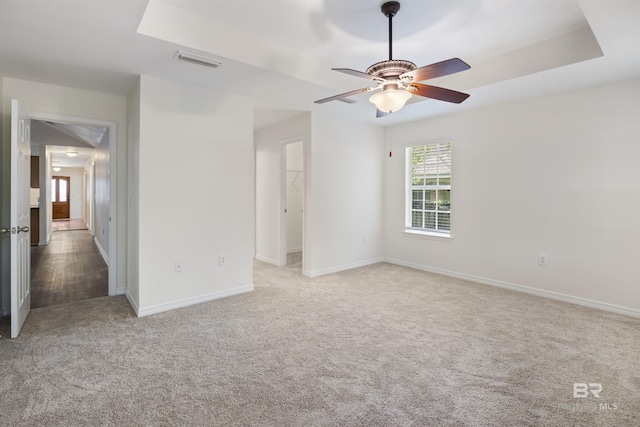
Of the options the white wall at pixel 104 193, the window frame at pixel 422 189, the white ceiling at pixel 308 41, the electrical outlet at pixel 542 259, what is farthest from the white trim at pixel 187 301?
the electrical outlet at pixel 542 259

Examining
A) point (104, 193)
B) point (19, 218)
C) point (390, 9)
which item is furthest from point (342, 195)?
point (104, 193)

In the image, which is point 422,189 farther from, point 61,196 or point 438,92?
point 61,196

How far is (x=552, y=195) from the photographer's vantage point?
383 cm

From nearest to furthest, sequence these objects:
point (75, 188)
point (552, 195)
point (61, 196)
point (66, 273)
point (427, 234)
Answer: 1. point (552, 195)
2. point (66, 273)
3. point (427, 234)
4. point (61, 196)
5. point (75, 188)

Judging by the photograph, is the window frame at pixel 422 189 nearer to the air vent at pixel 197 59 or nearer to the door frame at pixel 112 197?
the air vent at pixel 197 59

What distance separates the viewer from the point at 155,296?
335 cm

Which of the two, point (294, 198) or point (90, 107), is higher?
point (90, 107)

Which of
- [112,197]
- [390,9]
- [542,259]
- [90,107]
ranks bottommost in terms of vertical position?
[542,259]

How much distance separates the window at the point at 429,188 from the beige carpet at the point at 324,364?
66.3 inches

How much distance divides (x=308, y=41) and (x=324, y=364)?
2.80 meters

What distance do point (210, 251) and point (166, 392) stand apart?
6.13 ft

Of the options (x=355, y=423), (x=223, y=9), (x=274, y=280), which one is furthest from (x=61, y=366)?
(x=223, y=9)

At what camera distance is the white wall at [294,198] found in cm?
676
